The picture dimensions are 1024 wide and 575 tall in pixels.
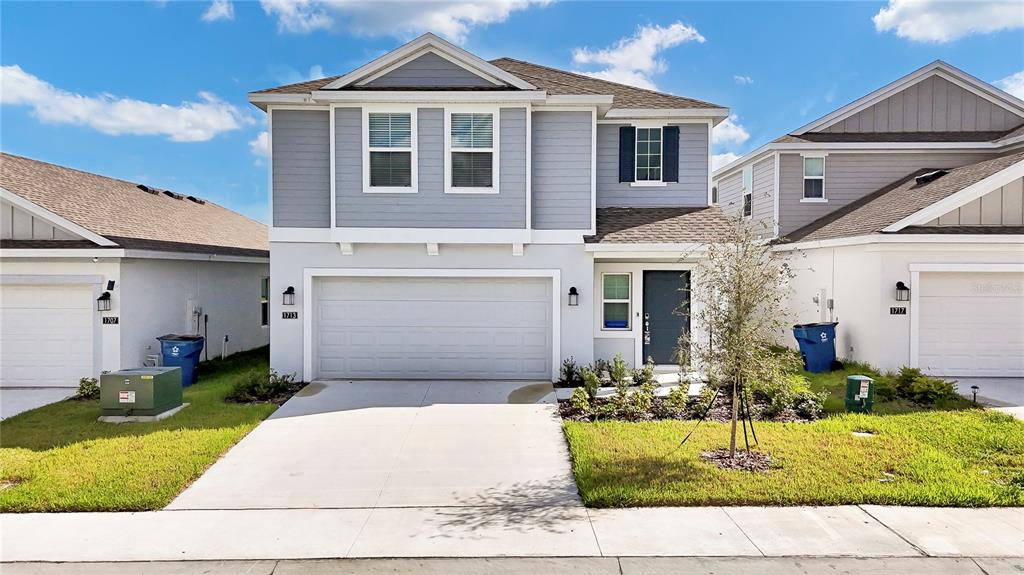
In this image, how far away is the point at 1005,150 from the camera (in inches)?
661

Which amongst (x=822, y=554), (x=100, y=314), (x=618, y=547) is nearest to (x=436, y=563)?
(x=618, y=547)

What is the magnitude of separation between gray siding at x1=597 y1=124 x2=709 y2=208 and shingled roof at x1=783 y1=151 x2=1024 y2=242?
2398 mm

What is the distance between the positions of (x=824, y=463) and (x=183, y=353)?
11.6 m

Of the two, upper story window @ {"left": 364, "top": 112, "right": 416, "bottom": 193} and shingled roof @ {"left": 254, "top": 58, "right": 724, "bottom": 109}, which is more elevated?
shingled roof @ {"left": 254, "top": 58, "right": 724, "bottom": 109}

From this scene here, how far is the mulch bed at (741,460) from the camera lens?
690cm

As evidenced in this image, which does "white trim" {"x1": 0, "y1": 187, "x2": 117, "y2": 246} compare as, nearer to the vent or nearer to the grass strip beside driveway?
the grass strip beside driveway

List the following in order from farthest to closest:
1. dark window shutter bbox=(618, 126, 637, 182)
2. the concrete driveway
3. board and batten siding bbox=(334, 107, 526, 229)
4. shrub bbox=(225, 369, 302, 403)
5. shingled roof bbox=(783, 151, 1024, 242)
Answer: dark window shutter bbox=(618, 126, 637, 182)
shingled roof bbox=(783, 151, 1024, 242)
board and batten siding bbox=(334, 107, 526, 229)
shrub bbox=(225, 369, 302, 403)
the concrete driveway

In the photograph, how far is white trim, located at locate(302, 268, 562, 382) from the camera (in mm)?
11781

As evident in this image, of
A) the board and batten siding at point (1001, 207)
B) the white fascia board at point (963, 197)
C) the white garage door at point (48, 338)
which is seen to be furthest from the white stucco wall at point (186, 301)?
the board and batten siding at point (1001, 207)

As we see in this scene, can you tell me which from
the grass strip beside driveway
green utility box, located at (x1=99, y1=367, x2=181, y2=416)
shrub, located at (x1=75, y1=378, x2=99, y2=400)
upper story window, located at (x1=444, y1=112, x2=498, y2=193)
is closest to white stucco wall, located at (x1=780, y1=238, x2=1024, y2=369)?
the grass strip beside driveway

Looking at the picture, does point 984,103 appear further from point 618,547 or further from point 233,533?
point 233,533

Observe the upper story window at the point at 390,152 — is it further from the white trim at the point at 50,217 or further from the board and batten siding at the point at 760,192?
the board and batten siding at the point at 760,192

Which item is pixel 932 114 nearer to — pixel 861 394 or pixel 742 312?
pixel 861 394

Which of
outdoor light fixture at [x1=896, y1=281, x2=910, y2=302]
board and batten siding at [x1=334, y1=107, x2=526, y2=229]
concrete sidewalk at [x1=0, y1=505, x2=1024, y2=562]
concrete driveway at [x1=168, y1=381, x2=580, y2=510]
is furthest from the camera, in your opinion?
outdoor light fixture at [x1=896, y1=281, x2=910, y2=302]
